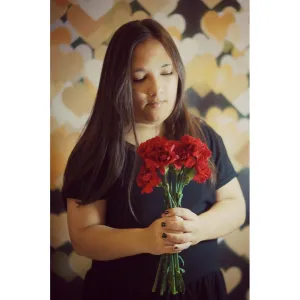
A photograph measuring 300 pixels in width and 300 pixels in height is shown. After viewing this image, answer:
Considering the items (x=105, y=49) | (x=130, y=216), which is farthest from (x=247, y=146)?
(x=105, y=49)

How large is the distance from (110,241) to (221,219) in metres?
0.44

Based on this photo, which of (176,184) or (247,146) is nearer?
(176,184)

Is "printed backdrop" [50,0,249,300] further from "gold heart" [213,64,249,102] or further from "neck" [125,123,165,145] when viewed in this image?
"neck" [125,123,165,145]

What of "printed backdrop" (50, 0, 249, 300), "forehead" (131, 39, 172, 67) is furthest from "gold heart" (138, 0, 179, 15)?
"forehead" (131, 39, 172, 67)

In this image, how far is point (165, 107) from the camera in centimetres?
183

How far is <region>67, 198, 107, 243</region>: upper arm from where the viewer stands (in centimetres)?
178

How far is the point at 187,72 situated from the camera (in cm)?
185

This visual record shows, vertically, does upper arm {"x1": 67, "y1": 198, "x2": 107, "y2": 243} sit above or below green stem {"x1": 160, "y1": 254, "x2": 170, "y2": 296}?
above

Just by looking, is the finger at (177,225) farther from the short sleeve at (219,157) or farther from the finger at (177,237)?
the short sleeve at (219,157)

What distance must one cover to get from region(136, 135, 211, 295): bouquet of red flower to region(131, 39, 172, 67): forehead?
31 cm

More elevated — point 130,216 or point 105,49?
point 105,49
